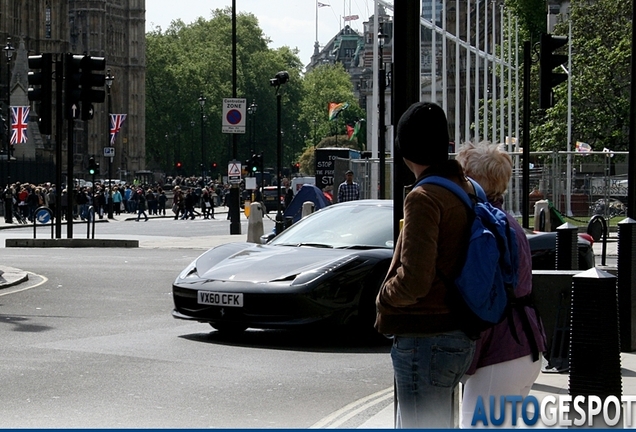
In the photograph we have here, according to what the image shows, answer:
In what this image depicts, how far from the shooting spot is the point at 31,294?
57.2 ft

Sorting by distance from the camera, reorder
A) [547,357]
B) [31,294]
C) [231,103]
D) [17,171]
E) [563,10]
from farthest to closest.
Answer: [563,10]
[17,171]
[231,103]
[31,294]
[547,357]

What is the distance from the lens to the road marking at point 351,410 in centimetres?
802

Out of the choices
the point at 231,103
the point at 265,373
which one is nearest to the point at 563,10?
the point at 231,103

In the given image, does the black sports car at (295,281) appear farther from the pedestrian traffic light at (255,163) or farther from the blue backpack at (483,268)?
the pedestrian traffic light at (255,163)

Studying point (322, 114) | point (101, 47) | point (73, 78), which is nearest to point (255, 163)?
point (73, 78)

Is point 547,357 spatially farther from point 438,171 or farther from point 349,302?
point 438,171

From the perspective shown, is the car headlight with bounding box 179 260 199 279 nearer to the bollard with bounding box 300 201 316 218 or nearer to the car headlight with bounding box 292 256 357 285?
the car headlight with bounding box 292 256 357 285

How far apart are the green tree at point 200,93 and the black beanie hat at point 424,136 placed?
128m

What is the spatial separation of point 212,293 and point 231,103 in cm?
2769

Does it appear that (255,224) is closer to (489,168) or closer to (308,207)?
(308,207)

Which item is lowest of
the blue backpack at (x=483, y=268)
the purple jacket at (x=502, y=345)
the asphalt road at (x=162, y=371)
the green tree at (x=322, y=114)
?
the asphalt road at (x=162, y=371)

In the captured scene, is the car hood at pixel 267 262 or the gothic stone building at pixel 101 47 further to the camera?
the gothic stone building at pixel 101 47

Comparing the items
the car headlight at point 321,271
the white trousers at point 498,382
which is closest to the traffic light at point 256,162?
the car headlight at point 321,271

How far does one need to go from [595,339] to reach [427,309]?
1980mm
